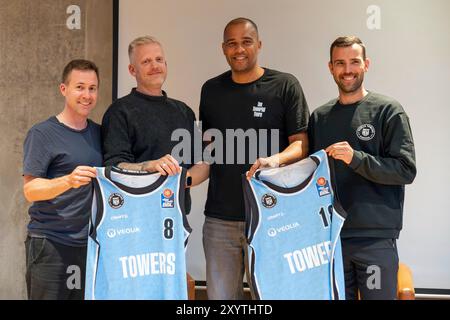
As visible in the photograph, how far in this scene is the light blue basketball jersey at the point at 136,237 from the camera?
2.83m

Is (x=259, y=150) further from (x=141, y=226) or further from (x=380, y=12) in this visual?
(x=380, y=12)

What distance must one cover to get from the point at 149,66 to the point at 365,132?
1307 mm

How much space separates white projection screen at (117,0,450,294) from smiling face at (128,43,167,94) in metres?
1.21

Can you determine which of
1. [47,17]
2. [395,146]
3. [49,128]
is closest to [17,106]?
[47,17]

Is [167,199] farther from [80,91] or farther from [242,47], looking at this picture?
[242,47]

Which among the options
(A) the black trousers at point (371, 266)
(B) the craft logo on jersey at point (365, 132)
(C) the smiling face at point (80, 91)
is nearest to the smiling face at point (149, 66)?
(C) the smiling face at point (80, 91)

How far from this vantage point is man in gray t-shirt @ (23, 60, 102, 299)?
2936 mm

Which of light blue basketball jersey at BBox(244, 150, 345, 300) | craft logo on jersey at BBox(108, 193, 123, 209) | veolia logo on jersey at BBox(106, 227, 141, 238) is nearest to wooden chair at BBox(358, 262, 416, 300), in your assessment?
light blue basketball jersey at BBox(244, 150, 345, 300)

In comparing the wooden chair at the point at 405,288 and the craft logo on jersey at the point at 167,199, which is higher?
the craft logo on jersey at the point at 167,199

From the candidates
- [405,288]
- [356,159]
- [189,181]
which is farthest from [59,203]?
[405,288]

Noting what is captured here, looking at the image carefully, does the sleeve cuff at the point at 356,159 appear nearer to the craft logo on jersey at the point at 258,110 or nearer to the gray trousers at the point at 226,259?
the craft logo on jersey at the point at 258,110

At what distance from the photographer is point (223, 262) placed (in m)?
3.26

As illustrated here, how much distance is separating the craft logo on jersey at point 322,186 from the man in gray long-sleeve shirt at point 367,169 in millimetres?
145

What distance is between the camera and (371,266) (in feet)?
9.70
